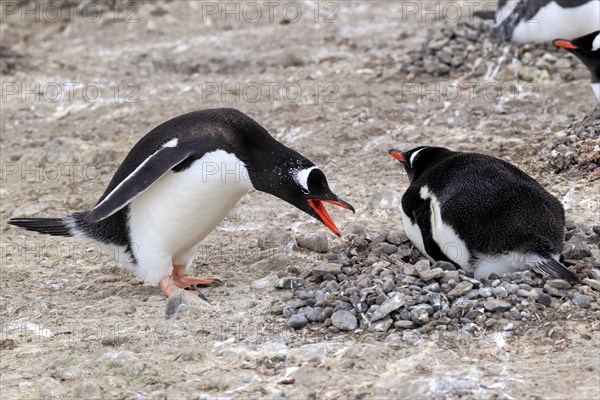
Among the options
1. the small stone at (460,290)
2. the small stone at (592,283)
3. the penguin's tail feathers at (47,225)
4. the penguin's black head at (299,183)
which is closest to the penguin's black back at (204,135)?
the penguin's black head at (299,183)

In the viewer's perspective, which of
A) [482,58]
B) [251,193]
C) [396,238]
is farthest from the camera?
[482,58]

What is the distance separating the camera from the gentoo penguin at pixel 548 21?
7703 mm

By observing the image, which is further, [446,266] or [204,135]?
[204,135]

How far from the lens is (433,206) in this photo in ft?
14.8

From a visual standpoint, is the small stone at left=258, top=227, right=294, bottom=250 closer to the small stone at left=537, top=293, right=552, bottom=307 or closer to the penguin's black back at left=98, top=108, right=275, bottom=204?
the penguin's black back at left=98, top=108, right=275, bottom=204

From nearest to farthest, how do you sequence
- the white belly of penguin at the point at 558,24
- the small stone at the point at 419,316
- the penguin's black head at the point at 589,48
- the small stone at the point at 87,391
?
the small stone at the point at 87,391
the small stone at the point at 419,316
the penguin's black head at the point at 589,48
the white belly of penguin at the point at 558,24

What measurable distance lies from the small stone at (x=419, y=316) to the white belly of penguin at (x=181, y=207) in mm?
1087

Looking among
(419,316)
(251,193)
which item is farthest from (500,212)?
(251,193)

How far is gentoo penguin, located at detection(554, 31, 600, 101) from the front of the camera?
630 cm

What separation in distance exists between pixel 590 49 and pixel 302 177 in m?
2.68

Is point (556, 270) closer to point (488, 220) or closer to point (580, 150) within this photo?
point (488, 220)

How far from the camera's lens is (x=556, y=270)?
4.14m

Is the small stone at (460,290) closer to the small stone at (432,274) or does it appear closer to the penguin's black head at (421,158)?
the small stone at (432,274)

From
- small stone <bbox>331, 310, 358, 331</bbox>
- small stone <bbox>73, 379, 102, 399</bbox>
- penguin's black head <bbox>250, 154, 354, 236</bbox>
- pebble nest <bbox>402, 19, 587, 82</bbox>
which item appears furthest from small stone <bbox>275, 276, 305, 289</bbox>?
pebble nest <bbox>402, 19, 587, 82</bbox>
